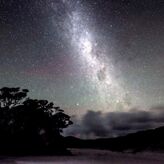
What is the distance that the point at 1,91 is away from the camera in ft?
210

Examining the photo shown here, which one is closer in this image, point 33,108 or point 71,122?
point 33,108

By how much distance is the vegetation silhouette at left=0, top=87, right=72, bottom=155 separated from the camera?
65.0m

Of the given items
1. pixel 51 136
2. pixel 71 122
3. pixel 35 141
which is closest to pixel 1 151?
pixel 35 141

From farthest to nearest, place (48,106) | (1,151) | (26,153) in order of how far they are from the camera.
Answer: (48,106)
(26,153)
(1,151)

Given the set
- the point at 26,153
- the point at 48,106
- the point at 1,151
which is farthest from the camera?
the point at 48,106

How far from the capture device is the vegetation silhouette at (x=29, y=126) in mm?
65000

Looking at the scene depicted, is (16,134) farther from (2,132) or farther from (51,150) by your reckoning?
(51,150)

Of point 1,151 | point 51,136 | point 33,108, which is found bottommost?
point 1,151

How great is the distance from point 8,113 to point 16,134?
226 inches

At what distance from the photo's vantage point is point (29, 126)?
70.0 m

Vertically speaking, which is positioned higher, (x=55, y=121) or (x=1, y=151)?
(x=55, y=121)

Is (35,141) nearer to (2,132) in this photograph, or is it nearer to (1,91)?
(2,132)

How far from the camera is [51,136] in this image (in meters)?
75.1

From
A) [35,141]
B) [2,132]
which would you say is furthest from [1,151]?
[35,141]
